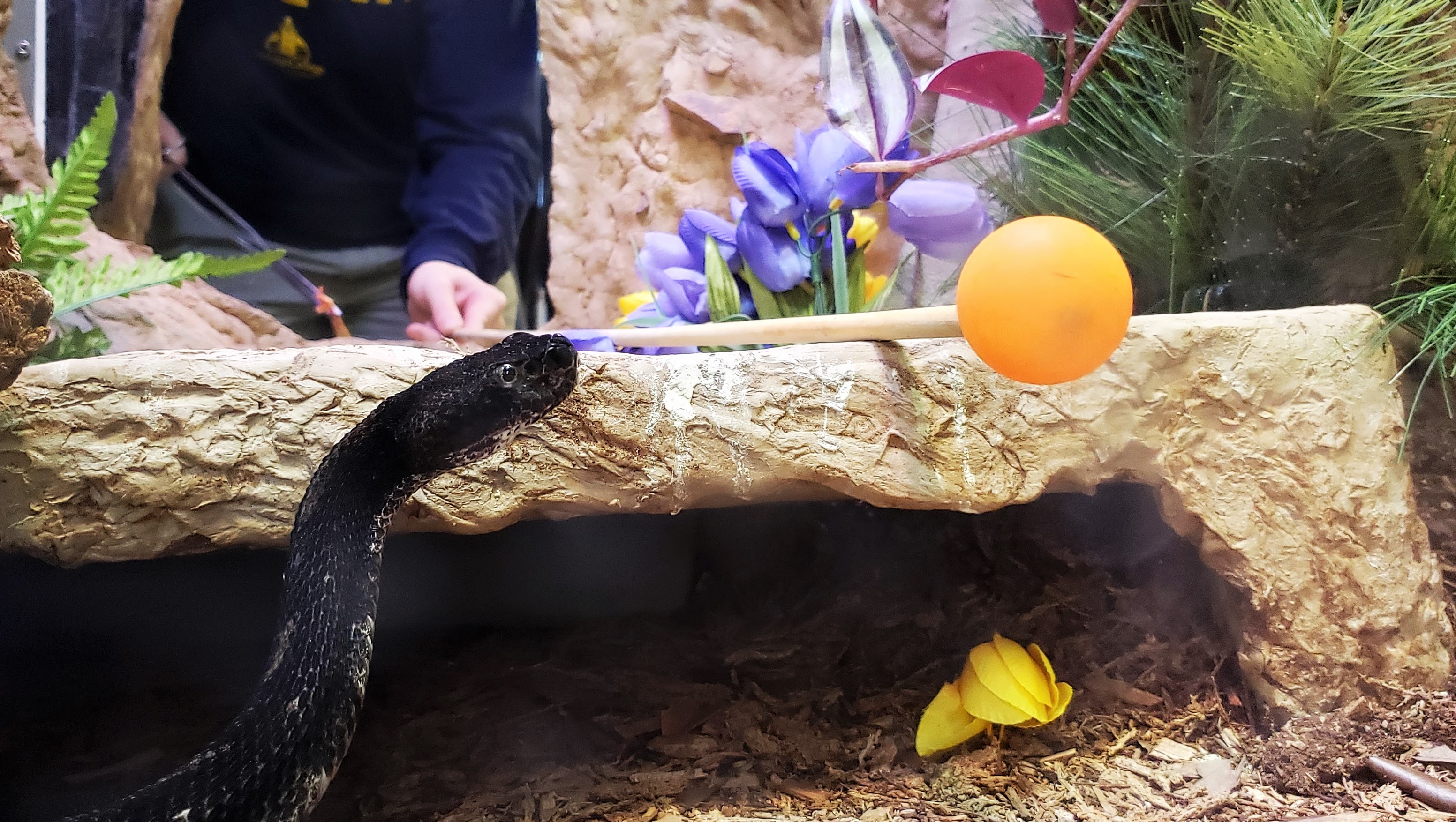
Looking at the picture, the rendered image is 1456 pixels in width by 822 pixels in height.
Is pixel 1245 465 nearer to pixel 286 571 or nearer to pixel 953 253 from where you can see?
pixel 953 253

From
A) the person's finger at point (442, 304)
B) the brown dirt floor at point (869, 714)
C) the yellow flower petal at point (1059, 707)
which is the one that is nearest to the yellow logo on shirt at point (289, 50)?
the person's finger at point (442, 304)

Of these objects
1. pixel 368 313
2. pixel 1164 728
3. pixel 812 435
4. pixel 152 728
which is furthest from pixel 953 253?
pixel 152 728

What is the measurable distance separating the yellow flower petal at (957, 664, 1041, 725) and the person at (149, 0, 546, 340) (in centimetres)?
126

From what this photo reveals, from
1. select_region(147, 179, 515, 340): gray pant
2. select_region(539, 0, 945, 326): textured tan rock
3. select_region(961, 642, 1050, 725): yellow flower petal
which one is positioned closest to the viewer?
select_region(961, 642, 1050, 725): yellow flower petal

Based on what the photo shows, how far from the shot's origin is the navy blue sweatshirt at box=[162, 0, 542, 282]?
5.03 feet

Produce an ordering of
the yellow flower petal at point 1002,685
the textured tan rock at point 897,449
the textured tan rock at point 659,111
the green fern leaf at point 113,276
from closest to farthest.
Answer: the textured tan rock at point 897,449 → the yellow flower petal at point 1002,685 → the green fern leaf at point 113,276 → the textured tan rock at point 659,111

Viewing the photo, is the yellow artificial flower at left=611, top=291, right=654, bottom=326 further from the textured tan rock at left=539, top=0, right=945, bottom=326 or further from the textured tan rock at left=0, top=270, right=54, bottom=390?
the textured tan rock at left=0, top=270, right=54, bottom=390

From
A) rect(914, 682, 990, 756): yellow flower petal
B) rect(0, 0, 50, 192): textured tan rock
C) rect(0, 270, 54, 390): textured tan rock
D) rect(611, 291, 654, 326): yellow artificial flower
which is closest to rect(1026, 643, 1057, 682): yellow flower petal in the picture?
rect(914, 682, 990, 756): yellow flower petal

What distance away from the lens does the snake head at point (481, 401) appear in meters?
0.85

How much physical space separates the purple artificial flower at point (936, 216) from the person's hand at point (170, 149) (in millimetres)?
1484

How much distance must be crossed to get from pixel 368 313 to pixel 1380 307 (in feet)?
6.49

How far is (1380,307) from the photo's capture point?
1229 millimetres

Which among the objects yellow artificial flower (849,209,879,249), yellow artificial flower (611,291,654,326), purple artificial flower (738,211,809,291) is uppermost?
yellow artificial flower (849,209,879,249)

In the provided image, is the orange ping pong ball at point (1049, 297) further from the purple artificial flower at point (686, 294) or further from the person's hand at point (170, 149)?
the person's hand at point (170, 149)
